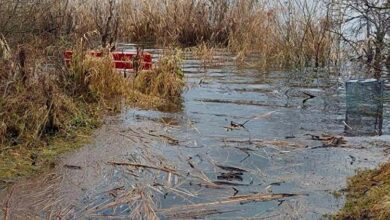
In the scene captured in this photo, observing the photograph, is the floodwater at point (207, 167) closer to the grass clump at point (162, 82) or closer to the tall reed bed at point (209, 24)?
the grass clump at point (162, 82)

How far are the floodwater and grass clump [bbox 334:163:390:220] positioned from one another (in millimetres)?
124

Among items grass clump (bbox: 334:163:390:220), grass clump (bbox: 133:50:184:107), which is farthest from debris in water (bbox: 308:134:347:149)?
grass clump (bbox: 133:50:184:107)

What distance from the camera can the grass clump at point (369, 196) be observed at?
3.89m

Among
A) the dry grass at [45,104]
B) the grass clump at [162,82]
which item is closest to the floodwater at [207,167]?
the dry grass at [45,104]

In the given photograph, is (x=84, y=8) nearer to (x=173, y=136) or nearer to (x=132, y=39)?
(x=132, y=39)

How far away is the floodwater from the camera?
4.29 m

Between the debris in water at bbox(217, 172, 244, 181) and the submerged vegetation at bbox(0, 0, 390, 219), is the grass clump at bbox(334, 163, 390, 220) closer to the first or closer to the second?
the submerged vegetation at bbox(0, 0, 390, 219)

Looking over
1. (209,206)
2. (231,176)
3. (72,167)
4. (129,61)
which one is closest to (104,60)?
(129,61)

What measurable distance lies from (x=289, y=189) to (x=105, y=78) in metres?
4.33

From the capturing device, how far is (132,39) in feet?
65.4

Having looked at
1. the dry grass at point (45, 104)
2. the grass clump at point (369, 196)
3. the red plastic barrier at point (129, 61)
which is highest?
the red plastic barrier at point (129, 61)

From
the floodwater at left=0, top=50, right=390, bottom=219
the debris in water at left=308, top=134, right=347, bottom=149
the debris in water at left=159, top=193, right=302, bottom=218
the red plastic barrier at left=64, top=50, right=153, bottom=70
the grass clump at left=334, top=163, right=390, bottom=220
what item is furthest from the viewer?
the red plastic barrier at left=64, top=50, right=153, bottom=70

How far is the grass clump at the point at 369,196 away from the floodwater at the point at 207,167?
0.41 ft

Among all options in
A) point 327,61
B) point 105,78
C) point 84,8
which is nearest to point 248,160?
Answer: point 105,78
